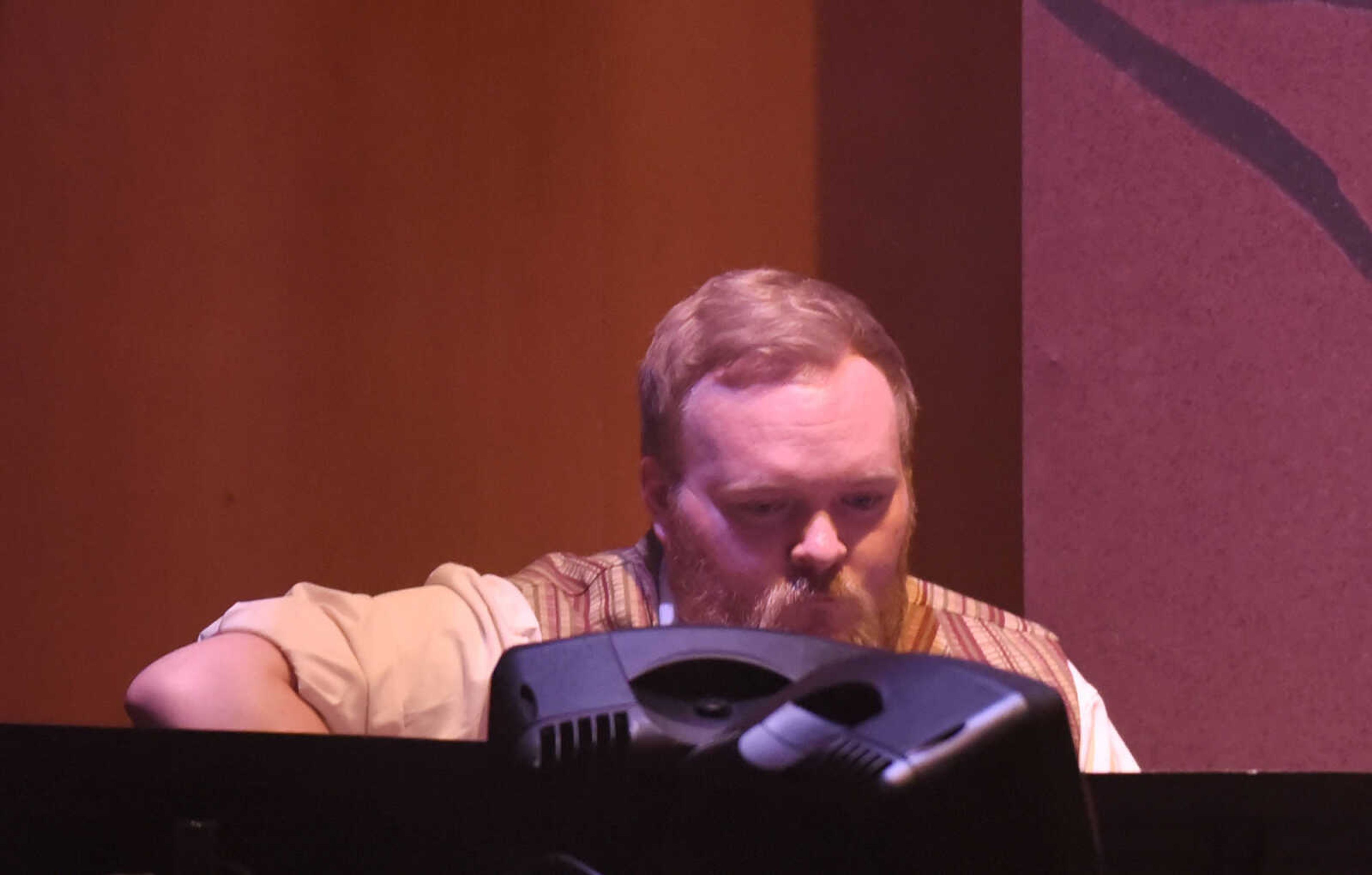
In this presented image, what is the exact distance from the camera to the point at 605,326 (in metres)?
2.17

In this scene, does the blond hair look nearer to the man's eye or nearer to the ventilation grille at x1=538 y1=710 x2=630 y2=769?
the man's eye

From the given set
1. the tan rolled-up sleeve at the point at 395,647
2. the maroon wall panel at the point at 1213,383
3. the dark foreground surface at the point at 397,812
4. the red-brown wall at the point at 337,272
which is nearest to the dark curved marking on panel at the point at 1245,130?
the maroon wall panel at the point at 1213,383

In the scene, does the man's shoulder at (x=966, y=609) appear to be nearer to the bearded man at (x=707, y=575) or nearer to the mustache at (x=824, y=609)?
the bearded man at (x=707, y=575)

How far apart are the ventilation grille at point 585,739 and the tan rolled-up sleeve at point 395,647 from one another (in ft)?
2.86

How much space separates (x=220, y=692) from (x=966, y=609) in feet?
2.86

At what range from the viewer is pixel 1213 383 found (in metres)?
1.86

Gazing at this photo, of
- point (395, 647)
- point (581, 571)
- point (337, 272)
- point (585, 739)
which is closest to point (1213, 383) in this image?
point (581, 571)

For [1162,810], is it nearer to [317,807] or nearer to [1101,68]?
[317,807]

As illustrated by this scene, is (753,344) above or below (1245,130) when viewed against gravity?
below

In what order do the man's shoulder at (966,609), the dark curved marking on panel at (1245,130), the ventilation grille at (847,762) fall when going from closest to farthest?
the ventilation grille at (847,762)
the man's shoulder at (966,609)
the dark curved marking on panel at (1245,130)

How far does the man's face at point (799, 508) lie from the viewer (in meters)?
1.47

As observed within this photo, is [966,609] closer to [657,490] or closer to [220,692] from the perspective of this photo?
[657,490]

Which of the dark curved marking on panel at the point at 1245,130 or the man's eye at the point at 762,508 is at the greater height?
the dark curved marking on panel at the point at 1245,130

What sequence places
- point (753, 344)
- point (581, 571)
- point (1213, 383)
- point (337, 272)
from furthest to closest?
point (337, 272) → point (1213, 383) → point (581, 571) → point (753, 344)
